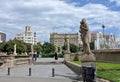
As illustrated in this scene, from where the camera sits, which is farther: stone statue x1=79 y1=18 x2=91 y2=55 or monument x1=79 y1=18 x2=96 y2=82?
stone statue x1=79 y1=18 x2=91 y2=55

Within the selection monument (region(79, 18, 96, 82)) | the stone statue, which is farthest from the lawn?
the stone statue

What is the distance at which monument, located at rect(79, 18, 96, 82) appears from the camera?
14.7m

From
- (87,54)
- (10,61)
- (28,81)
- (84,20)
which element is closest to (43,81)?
(28,81)

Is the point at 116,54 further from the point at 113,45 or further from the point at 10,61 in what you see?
the point at 113,45

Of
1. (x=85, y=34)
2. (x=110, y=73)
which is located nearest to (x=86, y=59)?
(x=85, y=34)

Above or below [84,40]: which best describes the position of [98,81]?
below

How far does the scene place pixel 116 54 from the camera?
2783 cm

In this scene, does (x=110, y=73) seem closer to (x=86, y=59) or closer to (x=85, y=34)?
(x=86, y=59)

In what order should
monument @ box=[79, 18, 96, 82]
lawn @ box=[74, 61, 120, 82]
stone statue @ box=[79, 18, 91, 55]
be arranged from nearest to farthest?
monument @ box=[79, 18, 96, 82], lawn @ box=[74, 61, 120, 82], stone statue @ box=[79, 18, 91, 55]

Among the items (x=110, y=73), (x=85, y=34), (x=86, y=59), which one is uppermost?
(x=85, y=34)

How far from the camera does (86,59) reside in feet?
56.2

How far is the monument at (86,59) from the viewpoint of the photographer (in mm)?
14680

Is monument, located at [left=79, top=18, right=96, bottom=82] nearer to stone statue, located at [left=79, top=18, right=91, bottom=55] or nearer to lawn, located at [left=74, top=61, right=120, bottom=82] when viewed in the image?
stone statue, located at [left=79, top=18, right=91, bottom=55]

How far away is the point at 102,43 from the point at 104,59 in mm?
19832
